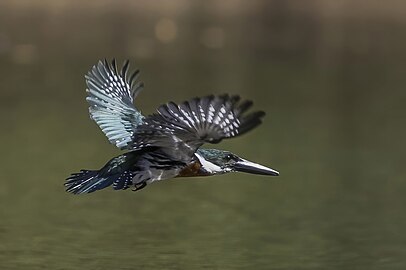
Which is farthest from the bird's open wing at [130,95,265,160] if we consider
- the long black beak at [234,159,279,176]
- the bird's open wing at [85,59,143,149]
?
the bird's open wing at [85,59,143,149]

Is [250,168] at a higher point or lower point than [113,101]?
lower

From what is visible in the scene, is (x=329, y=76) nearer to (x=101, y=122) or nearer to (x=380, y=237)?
(x=380, y=237)

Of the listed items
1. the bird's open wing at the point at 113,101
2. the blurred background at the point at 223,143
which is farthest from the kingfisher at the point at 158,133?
the blurred background at the point at 223,143

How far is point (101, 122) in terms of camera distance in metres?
7.27

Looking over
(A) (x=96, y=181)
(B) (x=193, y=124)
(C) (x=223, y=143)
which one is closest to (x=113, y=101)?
(A) (x=96, y=181)

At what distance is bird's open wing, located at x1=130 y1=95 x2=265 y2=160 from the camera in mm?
5590

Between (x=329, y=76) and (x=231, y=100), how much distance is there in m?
12.5

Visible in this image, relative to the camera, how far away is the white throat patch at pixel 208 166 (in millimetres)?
6570

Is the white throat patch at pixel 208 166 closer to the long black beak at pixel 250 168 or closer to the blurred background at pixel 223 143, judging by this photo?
the long black beak at pixel 250 168

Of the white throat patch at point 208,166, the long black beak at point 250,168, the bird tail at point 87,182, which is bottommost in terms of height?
the bird tail at point 87,182

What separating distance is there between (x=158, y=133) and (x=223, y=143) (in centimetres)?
609

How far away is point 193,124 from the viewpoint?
19.2ft

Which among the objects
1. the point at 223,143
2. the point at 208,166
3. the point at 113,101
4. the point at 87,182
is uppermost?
the point at 223,143

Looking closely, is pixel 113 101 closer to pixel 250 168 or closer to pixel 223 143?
pixel 250 168
